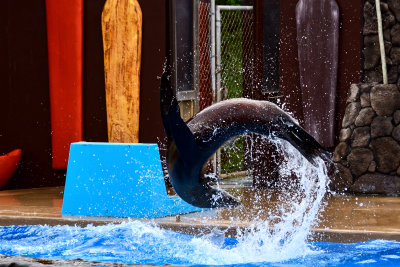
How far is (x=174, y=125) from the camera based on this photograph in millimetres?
4984

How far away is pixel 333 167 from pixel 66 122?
3748 millimetres

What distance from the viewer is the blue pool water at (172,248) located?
6.73 m

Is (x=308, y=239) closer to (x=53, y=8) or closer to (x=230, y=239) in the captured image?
(x=230, y=239)

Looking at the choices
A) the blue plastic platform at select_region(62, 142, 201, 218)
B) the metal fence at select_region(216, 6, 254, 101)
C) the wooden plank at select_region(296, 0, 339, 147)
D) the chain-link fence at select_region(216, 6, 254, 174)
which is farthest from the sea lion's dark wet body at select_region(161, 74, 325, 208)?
the metal fence at select_region(216, 6, 254, 101)

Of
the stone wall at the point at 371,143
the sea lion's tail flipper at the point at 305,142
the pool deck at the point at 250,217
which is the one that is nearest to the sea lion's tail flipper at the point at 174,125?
the sea lion's tail flipper at the point at 305,142

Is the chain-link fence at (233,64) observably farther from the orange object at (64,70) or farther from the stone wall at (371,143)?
the stone wall at (371,143)

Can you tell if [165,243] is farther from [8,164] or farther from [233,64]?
[233,64]

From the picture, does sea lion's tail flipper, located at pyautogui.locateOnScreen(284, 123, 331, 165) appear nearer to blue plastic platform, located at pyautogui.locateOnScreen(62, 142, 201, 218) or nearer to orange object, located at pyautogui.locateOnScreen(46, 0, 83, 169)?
blue plastic platform, located at pyautogui.locateOnScreen(62, 142, 201, 218)

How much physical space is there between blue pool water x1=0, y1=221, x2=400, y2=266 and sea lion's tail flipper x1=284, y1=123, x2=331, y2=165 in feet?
4.02

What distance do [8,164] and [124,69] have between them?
2033 mm

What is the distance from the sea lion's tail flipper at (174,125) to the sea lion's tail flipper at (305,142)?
2.40 ft

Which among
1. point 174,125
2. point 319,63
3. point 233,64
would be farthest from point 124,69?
point 174,125

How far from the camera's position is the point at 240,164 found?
1402cm

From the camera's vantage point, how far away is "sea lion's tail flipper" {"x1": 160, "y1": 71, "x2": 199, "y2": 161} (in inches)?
189
